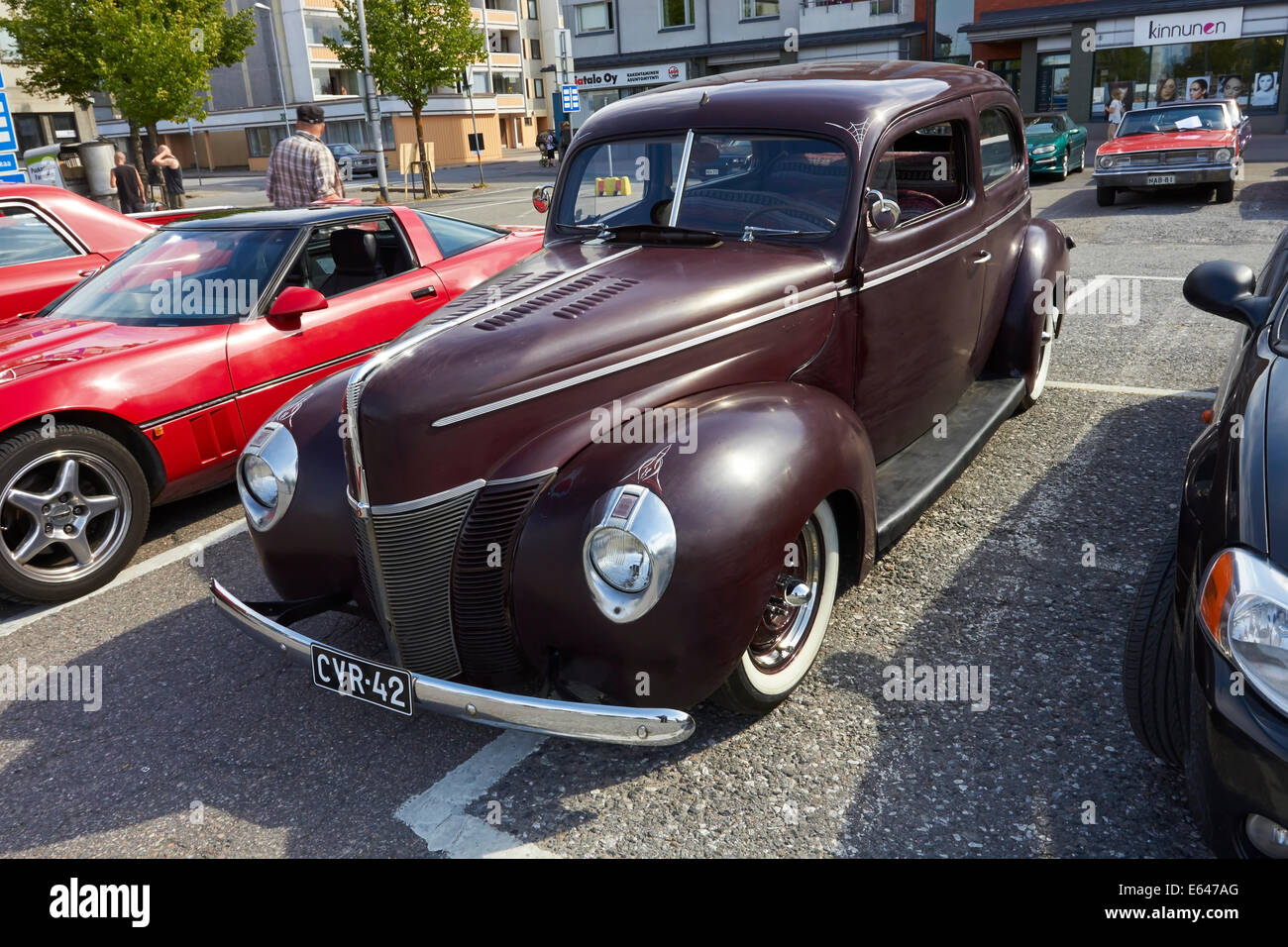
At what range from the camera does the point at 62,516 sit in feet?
14.1

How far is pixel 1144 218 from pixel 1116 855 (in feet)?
44.1

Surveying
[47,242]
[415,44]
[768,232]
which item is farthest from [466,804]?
[415,44]

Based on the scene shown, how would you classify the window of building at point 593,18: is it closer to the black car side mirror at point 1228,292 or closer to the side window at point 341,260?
the side window at point 341,260

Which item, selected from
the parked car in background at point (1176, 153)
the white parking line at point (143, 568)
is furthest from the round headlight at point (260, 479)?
the parked car in background at point (1176, 153)

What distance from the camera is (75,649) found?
390 cm

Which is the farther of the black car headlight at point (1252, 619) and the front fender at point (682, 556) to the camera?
the front fender at point (682, 556)

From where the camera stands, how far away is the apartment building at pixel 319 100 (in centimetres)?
5353

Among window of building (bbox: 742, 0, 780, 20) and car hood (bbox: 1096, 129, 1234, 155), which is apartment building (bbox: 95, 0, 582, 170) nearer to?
window of building (bbox: 742, 0, 780, 20)

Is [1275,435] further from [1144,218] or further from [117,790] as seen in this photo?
[1144,218]

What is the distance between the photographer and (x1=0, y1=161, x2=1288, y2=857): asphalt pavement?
2.71 meters

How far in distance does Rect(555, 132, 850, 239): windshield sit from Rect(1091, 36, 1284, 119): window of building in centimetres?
2797

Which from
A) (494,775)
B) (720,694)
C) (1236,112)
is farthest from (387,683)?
(1236,112)

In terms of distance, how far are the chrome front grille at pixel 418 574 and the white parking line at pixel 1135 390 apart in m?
4.95

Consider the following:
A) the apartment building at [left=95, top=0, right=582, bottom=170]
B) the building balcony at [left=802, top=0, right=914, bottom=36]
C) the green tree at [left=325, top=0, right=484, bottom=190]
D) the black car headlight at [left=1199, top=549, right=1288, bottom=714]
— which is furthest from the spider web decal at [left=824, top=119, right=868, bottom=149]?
the apartment building at [left=95, top=0, right=582, bottom=170]
